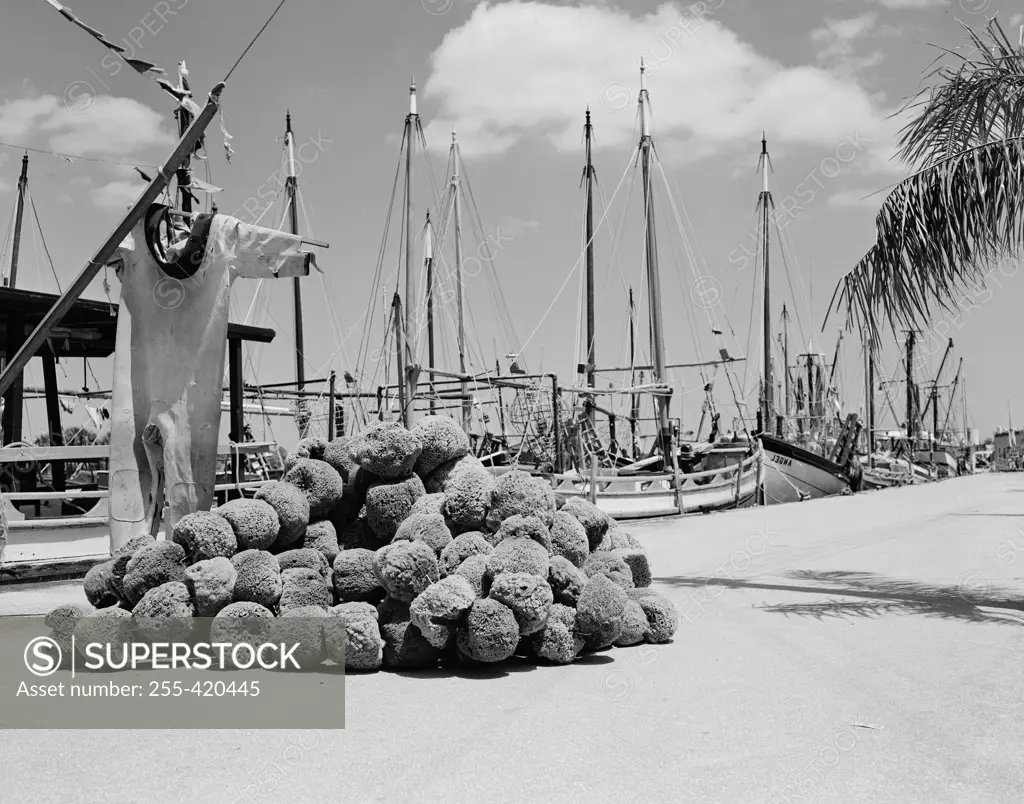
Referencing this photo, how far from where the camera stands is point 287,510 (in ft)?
20.8

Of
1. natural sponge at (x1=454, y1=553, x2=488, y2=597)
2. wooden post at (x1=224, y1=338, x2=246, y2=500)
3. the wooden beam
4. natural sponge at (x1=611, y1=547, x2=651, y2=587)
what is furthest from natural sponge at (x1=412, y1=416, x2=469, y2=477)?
wooden post at (x1=224, y1=338, x2=246, y2=500)

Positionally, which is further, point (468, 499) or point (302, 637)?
point (468, 499)

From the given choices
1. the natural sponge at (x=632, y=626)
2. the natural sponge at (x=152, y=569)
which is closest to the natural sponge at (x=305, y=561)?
the natural sponge at (x=152, y=569)

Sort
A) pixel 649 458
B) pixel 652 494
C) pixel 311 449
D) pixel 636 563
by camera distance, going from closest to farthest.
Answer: pixel 636 563, pixel 311 449, pixel 652 494, pixel 649 458

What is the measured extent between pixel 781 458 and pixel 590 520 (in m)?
23.9

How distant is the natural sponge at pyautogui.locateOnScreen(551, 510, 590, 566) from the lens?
6.41m

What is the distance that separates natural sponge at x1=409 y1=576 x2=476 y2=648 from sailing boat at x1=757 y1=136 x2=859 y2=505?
21.5m

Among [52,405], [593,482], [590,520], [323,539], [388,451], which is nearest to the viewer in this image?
[323,539]

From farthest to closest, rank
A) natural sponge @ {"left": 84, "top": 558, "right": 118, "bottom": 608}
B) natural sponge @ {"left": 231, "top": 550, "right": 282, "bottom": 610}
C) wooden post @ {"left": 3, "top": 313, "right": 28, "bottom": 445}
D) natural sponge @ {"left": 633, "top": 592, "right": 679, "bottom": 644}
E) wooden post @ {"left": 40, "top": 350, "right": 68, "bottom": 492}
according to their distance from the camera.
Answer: wooden post @ {"left": 40, "top": 350, "right": 68, "bottom": 492} → wooden post @ {"left": 3, "top": 313, "right": 28, "bottom": 445} → natural sponge @ {"left": 633, "top": 592, "right": 679, "bottom": 644} → natural sponge @ {"left": 84, "top": 558, "right": 118, "bottom": 608} → natural sponge @ {"left": 231, "top": 550, "right": 282, "bottom": 610}

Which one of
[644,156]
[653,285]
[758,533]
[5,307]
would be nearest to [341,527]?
[5,307]

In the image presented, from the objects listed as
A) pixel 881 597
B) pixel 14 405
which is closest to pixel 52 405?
pixel 14 405

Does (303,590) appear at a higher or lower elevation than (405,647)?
higher

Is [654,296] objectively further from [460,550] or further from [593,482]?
[460,550]

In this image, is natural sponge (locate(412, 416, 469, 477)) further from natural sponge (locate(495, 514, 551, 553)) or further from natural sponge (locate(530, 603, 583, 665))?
natural sponge (locate(530, 603, 583, 665))
